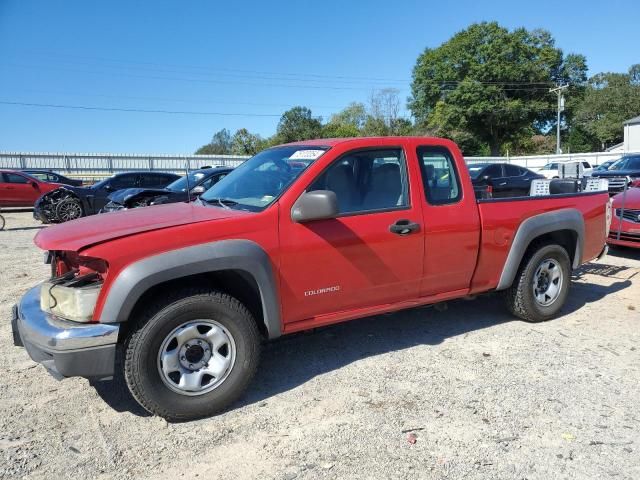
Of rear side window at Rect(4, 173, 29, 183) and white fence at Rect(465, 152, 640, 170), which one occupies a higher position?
white fence at Rect(465, 152, 640, 170)

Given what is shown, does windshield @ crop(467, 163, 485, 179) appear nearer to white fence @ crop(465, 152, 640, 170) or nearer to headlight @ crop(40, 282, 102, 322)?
headlight @ crop(40, 282, 102, 322)

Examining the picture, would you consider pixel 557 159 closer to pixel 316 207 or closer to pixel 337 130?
pixel 337 130

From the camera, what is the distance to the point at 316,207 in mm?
3430

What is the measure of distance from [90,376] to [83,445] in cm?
43

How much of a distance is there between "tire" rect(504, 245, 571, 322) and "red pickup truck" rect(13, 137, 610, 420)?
0.21m

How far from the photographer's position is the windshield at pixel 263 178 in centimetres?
373

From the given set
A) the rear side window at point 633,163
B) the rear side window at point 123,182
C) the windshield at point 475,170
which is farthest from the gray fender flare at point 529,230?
the rear side window at point 633,163

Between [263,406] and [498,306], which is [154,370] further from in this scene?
[498,306]

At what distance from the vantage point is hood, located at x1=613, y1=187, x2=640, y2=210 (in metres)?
8.03

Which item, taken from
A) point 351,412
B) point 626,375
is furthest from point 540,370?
point 351,412

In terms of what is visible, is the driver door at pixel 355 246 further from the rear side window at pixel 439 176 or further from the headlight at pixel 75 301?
the headlight at pixel 75 301

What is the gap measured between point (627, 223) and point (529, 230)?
176 inches

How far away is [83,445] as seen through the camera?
3035 millimetres

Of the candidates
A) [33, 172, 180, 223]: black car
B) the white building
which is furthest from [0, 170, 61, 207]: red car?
the white building
